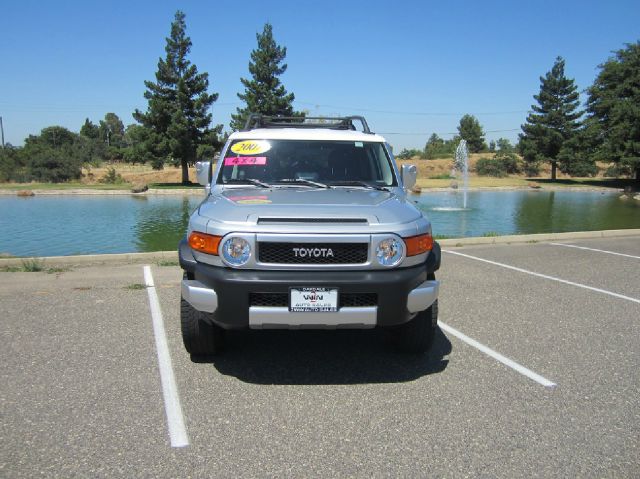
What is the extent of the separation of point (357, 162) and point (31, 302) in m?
4.13

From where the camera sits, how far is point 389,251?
387 cm

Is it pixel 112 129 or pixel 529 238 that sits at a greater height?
pixel 112 129

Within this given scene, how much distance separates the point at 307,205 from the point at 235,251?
26.6 inches

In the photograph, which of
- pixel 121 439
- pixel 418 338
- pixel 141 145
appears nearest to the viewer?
pixel 121 439

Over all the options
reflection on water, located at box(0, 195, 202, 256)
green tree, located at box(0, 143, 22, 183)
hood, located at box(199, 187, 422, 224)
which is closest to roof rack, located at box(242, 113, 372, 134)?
hood, located at box(199, 187, 422, 224)

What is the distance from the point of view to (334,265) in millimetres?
3799

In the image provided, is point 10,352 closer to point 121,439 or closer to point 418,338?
point 121,439

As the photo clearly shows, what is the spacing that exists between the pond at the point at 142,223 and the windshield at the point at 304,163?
878cm

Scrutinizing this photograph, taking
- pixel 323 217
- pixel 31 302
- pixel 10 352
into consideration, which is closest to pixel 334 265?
pixel 323 217

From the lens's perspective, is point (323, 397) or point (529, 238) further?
point (529, 238)

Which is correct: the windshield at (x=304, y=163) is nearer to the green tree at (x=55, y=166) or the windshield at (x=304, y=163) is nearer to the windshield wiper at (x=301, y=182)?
the windshield wiper at (x=301, y=182)

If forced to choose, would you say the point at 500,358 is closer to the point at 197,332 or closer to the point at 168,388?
the point at 197,332

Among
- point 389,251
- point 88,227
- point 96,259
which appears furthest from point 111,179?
point 389,251

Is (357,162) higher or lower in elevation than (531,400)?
higher
